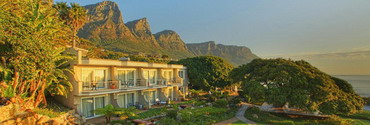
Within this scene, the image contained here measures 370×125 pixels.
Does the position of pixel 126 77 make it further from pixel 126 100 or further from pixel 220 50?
pixel 220 50

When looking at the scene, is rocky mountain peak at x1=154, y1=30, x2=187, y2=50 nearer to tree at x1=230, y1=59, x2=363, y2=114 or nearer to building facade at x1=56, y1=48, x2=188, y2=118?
building facade at x1=56, y1=48, x2=188, y2=118

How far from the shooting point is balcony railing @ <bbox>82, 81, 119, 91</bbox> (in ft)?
55.7

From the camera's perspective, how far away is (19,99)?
38.1ft

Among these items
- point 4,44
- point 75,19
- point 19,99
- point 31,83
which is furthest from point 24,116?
point 75,19

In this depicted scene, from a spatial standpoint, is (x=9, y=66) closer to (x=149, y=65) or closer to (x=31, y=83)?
(x=31, y=83)

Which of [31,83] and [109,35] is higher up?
[109,35]

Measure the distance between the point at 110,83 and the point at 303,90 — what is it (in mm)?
18768

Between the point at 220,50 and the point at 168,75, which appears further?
the point at 220,50

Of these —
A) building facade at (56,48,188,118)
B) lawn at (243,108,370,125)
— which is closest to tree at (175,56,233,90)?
building facade at (56,48,188,118)

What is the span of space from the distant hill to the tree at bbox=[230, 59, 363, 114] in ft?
121

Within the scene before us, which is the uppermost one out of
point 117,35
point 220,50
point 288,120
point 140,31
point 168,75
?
point 140,31

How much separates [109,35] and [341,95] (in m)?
74.3

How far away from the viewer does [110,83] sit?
1908cm

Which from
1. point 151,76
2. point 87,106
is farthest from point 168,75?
point 87,106
